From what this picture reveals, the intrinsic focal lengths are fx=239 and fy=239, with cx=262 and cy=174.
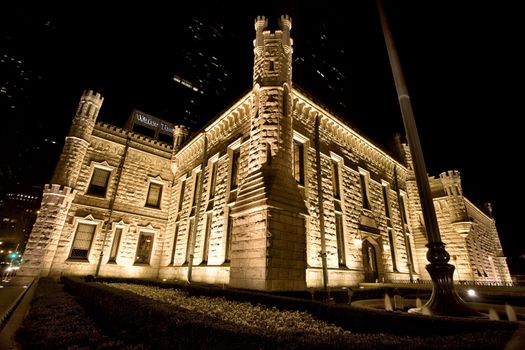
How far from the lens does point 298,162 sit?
47.0 feet

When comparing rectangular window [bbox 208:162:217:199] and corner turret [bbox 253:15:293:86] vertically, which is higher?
corner turret [bbox 253:15:293:86]

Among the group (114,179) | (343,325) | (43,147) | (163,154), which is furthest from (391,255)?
(43,147)

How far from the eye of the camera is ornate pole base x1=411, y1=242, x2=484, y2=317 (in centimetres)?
525

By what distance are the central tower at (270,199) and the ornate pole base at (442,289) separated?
15.1 feet

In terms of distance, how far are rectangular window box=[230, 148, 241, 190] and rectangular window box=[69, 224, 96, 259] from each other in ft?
37.1

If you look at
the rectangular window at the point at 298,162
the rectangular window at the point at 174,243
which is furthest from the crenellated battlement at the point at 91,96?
the rectangular window at the point at 298,162

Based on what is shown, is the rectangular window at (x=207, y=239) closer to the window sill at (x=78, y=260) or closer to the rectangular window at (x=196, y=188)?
the rectangular window at (x=196, y=188)

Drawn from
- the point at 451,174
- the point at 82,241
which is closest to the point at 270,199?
the point at 82,241

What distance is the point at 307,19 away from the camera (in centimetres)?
2330

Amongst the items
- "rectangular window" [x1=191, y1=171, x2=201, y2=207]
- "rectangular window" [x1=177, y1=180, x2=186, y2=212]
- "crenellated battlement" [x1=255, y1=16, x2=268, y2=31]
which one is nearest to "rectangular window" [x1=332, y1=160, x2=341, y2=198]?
"crenellated battlement" [x1=255, y1=16, x2=268, y2=31]

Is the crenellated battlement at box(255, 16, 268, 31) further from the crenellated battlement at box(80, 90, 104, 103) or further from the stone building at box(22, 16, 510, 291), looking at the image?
the crenellated battlement at box(80, 90, 104, 103)

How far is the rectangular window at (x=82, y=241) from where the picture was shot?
16609 millimetres

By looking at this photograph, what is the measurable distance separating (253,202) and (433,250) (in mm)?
5985

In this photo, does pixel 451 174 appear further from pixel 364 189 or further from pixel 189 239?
pixel 189 239
